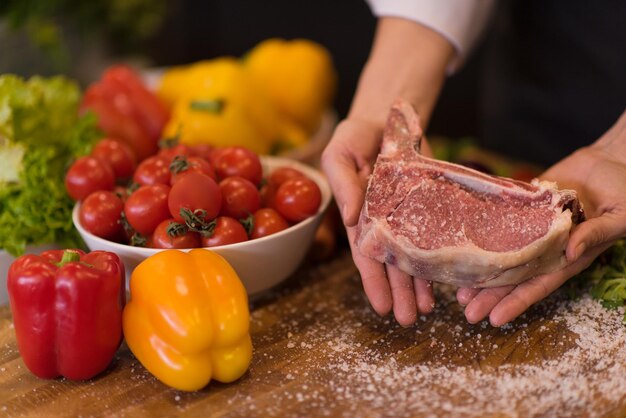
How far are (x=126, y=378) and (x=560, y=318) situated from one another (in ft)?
3.31

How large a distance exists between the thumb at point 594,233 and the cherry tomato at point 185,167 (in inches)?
34.6

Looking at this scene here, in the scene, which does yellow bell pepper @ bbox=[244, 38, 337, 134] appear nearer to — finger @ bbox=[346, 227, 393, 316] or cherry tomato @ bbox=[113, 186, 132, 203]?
cherry tomato @ bbox=[113, 186, 132, 203]

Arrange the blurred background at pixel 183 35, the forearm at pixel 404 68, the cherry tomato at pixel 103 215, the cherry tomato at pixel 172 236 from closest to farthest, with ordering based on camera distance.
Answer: the cherry tomato at pixel 172 236 → the cherry tomato at pixel 103 215 → the forearm at pixel 404 68 → the blurred background at pixel 183 35

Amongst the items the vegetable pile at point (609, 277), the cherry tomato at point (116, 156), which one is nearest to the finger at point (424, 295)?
the vegetable pile at point (609, 277)

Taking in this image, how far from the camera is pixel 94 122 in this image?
2293 millimetres

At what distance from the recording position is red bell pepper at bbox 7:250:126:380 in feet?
4.94

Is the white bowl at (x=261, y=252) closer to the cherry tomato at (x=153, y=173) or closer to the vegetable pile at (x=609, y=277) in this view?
the cherry tomato at (x=153, y=173)

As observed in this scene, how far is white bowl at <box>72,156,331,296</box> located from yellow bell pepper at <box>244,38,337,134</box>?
99 centimetres

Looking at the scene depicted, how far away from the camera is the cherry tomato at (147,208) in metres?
1.74

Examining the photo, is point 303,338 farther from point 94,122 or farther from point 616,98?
point 616,98

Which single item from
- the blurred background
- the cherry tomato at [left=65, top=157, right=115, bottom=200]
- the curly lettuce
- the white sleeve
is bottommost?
the blurred background

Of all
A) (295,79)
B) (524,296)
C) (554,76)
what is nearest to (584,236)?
(524,296)

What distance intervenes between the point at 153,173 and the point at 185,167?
0.09 meters

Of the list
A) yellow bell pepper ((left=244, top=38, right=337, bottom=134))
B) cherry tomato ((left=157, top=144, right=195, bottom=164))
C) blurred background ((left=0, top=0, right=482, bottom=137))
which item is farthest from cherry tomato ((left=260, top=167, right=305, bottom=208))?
blurred background ((left=0, top=0, right=482, bottom=137))
